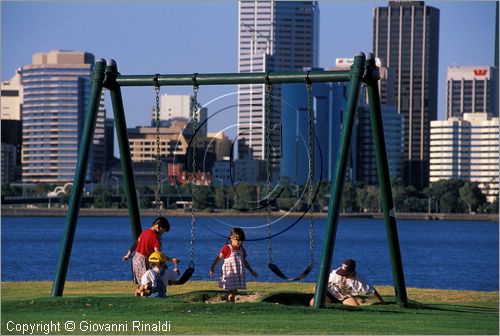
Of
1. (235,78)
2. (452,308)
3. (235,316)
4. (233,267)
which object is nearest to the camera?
(235,316)

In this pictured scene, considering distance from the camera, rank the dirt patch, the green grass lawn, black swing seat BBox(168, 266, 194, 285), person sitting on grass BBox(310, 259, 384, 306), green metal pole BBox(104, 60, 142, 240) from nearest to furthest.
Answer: the green grass lawn < black swing seat BBox(168, 266, 194, 285) < the dirt patch < person sitting on grass BBox(310, 259, 384, 306) < green metal pole BBox(104, 60, 142, 240)

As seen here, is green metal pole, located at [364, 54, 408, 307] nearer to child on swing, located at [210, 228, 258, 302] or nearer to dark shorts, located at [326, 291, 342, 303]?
dark shorts, located at [326, 291, 342, 303]

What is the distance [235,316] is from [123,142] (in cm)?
551

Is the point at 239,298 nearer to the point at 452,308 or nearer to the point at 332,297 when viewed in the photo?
the point at 332,297

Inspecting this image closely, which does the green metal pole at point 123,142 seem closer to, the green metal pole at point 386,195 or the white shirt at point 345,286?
the white shirt at point 345,286

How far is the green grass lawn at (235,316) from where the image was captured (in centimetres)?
2033

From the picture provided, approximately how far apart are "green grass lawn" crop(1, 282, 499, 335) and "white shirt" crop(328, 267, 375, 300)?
1.58ft

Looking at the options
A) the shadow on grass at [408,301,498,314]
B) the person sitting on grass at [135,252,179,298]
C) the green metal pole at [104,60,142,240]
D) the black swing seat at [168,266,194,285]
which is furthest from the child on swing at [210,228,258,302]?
the shadow on grass at [408,301,498,314]

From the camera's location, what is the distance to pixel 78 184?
24.5m

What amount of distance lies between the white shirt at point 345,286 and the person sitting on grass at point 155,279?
279 centimetres

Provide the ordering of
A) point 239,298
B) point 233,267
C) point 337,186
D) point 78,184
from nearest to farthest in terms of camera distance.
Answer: point 337,186
point 233,267
point 239,298
point 78,184

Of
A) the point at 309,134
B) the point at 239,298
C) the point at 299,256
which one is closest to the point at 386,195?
the point at 309,134

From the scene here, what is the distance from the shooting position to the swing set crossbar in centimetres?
2359

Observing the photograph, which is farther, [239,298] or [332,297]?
[239,298]
